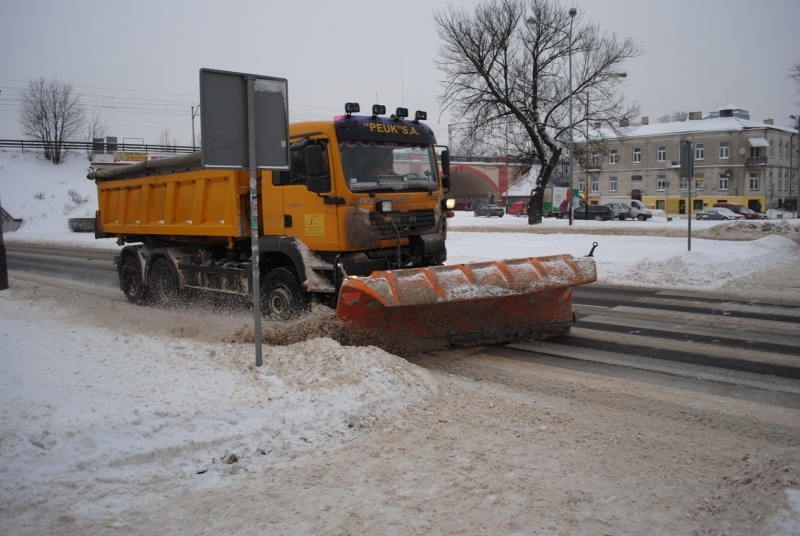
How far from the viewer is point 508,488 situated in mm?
3889

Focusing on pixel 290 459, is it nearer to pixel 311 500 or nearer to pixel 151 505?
pixel 311 500

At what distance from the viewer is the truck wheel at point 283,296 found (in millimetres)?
8508

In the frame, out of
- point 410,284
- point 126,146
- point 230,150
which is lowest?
point 410,284

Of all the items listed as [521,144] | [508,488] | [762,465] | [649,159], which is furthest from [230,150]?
[649,159]

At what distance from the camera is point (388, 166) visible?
8.70 meters

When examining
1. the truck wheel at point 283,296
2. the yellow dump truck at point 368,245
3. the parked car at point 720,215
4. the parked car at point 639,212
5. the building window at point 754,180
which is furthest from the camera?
the building window at point 754,180

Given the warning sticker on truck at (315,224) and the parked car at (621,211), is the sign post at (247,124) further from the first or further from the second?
the parked car at (621,211)

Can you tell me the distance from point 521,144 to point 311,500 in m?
35.3

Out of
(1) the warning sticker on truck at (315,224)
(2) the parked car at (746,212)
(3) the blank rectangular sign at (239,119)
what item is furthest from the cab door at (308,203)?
(2) the parked car at (746,212)

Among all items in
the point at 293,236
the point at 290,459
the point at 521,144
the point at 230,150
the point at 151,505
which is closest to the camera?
the point at 151,505

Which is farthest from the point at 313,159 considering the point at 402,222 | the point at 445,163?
the point at 445,163

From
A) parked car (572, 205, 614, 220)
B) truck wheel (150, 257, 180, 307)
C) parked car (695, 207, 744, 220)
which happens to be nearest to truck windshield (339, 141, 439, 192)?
truck wheel (150, 257, 180, 307)

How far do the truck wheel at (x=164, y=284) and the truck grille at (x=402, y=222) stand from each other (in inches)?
173

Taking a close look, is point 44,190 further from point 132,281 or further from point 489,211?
point 132,281
